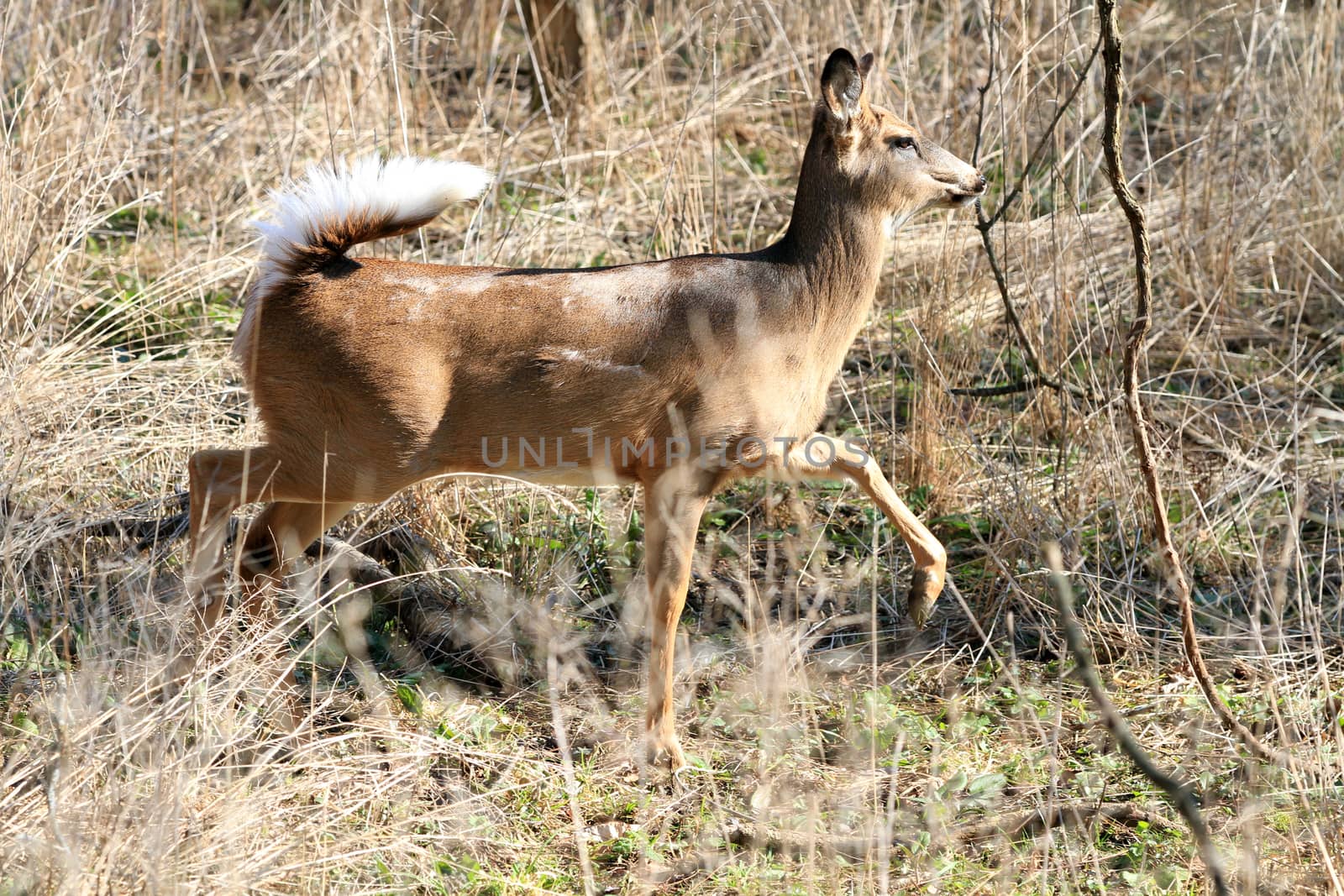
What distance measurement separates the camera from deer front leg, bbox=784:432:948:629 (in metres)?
4.40

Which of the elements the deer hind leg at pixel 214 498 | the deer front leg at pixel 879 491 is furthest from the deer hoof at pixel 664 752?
the deer hind leg at pixel 214 498

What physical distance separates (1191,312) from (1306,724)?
298 cm

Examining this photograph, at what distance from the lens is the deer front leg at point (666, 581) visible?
422 centimetres

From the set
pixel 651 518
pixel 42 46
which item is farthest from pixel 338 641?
pixel 42 46

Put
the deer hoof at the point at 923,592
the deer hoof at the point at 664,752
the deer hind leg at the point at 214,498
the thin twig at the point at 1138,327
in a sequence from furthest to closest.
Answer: the deer hoof at the point at 923,592 < the deer hoof at the point at 664,752 < the deer hind leg at the point at 214,498 < the thin twig at the point at 1138,327

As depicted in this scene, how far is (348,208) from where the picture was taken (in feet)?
13.0

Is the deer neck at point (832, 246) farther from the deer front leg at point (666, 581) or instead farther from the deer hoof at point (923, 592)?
the deer hoof at point (923, 592)

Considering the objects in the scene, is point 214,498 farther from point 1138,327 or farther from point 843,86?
point 1138,327

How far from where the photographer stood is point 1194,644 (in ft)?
13.1

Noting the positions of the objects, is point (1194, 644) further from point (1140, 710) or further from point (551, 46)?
point (551, 46)

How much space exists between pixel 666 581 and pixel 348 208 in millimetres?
1461

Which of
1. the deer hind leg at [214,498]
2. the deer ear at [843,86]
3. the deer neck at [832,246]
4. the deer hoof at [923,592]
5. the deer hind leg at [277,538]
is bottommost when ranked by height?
the deer hoof at [923,592]

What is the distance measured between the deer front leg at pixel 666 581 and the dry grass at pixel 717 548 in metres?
0.13

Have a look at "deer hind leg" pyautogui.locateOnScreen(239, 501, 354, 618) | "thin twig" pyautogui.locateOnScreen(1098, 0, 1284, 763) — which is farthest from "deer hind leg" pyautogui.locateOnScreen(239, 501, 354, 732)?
"thin twig" pyautogui.locateOnScreen(1098, 0, 1284, 763)
